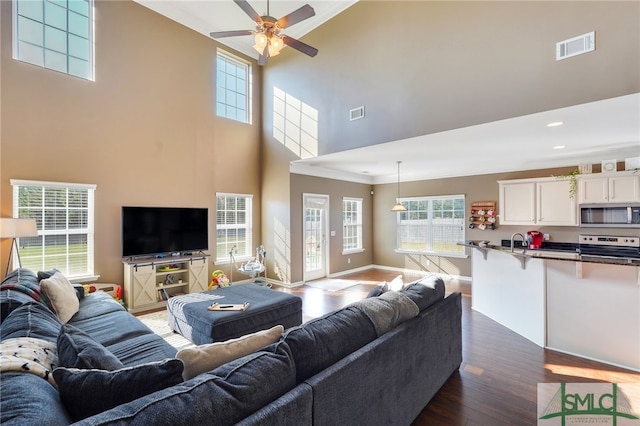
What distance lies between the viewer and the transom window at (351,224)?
26.3ft

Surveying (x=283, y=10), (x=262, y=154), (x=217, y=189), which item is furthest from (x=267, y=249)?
(x=283, y=10)

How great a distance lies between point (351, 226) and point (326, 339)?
6781 millimetres

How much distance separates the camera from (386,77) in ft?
16.2

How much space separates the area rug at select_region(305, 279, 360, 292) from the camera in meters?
6.32

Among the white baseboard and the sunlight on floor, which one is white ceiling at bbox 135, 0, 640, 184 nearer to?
the white baseboard

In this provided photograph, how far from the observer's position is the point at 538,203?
19.3 feet

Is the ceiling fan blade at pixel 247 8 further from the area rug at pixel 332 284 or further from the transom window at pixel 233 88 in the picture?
the area rug at pixel 332 284

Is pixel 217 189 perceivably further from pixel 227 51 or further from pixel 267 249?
pixel 227 51

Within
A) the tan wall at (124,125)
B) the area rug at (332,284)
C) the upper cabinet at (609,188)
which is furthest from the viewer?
the area rug at (332,284)

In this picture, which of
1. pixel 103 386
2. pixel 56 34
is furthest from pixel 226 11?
pixel 103 386

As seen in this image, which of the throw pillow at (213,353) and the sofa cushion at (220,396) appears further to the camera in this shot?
the throw pillow at (213,353)

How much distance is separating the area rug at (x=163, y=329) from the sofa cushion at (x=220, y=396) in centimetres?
261

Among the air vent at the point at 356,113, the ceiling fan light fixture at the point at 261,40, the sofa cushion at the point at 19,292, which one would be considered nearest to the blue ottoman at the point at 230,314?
the sofa cushion at the point at 19,292

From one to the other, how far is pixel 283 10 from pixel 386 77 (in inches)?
100
